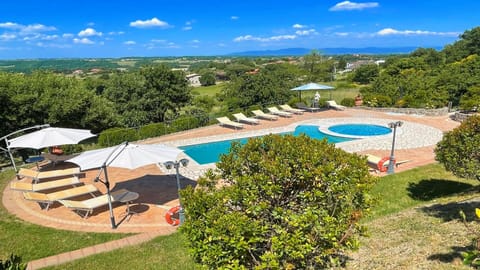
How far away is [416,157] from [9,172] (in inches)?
642

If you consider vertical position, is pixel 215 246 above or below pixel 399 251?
above

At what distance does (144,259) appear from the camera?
6.12m

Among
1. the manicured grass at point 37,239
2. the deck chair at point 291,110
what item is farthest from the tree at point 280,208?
the deck chair at point 291,110

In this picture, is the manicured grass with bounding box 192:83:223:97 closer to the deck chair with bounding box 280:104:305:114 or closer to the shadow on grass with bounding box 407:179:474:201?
the deck chair with bounding box 280:104:305:114

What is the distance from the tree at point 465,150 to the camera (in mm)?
6781

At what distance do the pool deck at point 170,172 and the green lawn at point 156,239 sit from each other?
0.41 m

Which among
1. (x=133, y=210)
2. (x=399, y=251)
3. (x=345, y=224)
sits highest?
(x=345, y=224)

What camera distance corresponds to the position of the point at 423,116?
20.9 metres

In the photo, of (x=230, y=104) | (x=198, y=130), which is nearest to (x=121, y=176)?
(x=198, y=130)

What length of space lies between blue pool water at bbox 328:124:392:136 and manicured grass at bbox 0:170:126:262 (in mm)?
14498

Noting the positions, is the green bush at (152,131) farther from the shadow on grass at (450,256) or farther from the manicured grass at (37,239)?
the shadow on grass at (450,256)

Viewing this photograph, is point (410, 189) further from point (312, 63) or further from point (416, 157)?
point (312, 63)

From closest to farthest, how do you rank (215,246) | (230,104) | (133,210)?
1. (215,246)
2. (133,210)
3. (230,104)

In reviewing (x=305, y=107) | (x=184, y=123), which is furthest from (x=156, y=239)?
(x=305, y=107)
